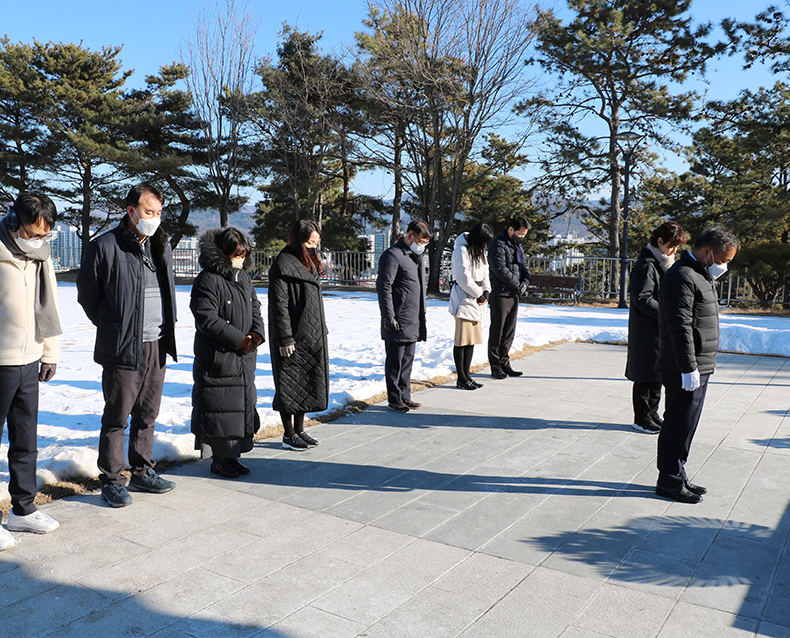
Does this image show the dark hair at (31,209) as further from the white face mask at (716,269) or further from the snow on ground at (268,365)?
the white face mask at (716,269)

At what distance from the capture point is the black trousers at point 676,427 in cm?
378

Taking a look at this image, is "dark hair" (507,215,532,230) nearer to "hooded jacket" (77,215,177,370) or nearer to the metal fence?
"hooded jacket" (77,215,177,370)

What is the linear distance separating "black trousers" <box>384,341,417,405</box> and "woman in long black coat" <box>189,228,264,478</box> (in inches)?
80.7

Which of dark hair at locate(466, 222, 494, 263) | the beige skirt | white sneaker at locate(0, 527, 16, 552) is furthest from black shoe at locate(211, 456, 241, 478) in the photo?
dark hair at locate(466, 222, 494, 263)

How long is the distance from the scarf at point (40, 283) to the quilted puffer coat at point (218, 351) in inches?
31.4

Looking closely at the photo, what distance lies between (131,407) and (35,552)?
0.90 meters

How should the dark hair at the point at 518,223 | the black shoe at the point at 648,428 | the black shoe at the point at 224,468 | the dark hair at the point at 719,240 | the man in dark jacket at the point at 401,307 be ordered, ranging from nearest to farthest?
the dark hair at the point at 719,240 < the black shoe at the point at 224,468 < the black shoe at the point at 648,428 < the man in dark jacket at the point at 401,307 < the dark hair at the point at 518,223

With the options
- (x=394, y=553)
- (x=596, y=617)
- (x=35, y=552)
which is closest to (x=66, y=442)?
(x=35, y=552)

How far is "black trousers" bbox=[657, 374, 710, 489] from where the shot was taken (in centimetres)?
378

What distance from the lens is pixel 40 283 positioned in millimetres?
3379

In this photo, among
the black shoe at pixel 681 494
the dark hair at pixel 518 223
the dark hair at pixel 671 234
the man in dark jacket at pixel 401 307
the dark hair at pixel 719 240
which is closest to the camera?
the dark hair at pixel 719 240

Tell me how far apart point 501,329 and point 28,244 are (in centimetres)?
526

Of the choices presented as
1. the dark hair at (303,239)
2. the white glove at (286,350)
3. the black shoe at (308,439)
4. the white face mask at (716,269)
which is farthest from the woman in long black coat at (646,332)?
the white glove at (286,350)

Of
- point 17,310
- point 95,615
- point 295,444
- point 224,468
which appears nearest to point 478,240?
point 295,444
